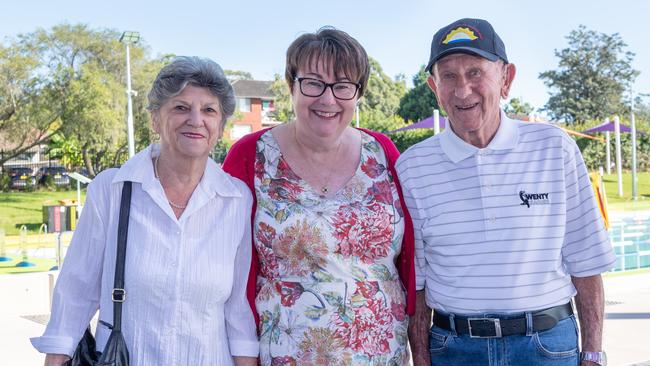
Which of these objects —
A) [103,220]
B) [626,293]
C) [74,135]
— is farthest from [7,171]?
[103,220]

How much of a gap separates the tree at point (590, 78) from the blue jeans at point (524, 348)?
63937mm

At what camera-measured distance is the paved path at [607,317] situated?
6.55 metres

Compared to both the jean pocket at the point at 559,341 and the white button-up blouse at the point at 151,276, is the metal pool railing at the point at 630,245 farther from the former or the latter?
the white button-up blouse at the point at 151,276

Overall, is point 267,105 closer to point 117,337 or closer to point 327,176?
point 327,176

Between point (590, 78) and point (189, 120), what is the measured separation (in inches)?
2610

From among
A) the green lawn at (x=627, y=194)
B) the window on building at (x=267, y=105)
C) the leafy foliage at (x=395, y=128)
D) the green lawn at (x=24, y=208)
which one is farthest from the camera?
the window on building at (x=267, y=105)

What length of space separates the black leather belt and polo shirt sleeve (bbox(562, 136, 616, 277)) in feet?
0.64

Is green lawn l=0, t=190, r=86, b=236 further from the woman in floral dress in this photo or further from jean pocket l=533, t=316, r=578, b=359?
jean pocket l=533, t=316, r=578, b=359

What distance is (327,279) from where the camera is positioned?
104 inches

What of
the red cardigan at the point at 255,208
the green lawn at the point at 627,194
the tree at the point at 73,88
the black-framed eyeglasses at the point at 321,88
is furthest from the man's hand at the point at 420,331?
the tree at the point at 73,88

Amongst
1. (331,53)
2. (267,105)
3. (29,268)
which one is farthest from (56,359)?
(267,105)

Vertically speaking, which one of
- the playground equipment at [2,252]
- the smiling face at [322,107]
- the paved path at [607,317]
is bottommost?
the paved path at [607,317]

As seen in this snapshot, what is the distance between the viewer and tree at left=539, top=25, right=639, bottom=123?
62.4 metres

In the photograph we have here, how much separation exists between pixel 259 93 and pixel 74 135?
31.6 metres
